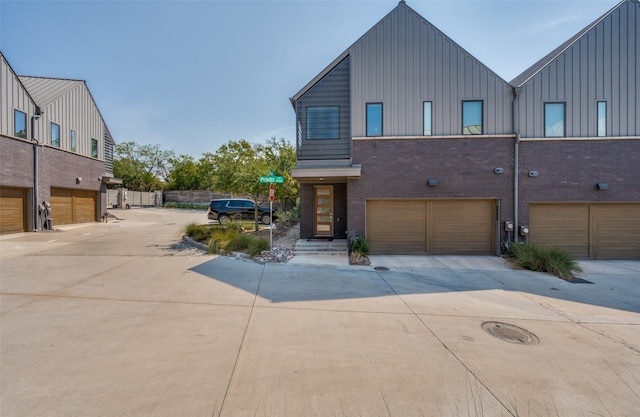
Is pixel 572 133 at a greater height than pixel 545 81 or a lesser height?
lesser

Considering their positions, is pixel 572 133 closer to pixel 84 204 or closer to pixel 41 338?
pixel 41 338

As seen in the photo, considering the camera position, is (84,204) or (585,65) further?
(84,204)

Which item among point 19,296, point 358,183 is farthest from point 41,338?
point 358,183

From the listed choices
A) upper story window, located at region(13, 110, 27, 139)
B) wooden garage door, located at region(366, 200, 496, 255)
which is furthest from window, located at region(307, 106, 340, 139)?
upper story window, located at region(13, 110, 27, 139)

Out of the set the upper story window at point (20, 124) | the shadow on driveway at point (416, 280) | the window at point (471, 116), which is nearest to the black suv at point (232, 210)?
the shadow on driveway at point (416, 280)

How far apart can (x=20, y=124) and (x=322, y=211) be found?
53.4 ft

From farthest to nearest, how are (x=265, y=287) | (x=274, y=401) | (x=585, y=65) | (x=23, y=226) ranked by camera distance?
(x=23, y=226), (x=585, y=65), (x=265, y=287), (x=274, y=401)

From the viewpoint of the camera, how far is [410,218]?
10125 millimetres

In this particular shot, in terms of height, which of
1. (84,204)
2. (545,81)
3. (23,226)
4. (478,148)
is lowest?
(23,226)

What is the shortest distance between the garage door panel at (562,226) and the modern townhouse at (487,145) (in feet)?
0.12

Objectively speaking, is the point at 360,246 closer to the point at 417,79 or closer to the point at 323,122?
the point at 323,122

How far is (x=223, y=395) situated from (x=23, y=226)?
18.5 meters

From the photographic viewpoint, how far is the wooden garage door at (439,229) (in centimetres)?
1005

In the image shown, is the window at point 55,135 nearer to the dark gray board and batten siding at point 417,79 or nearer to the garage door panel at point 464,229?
the dark gray board and batten siding at point 417,79
